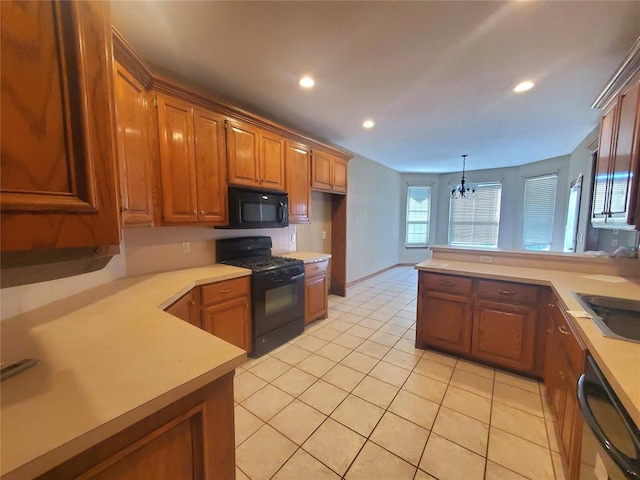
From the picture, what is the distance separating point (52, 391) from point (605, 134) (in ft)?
11.0

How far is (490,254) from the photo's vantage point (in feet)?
8.65

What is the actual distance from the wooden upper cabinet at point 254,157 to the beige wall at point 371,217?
1979 millimetres

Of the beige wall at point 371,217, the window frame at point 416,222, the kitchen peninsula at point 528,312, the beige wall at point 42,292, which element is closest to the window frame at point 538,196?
the window frame at point 416,222

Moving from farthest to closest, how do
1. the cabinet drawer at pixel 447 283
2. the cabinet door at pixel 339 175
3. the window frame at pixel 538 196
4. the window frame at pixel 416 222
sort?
the window frame at pixel 416 222 < the window frame at pixel 538 196 < the cabinet door at pixel 339 175 < the cabinet drawer at pixel 447 283

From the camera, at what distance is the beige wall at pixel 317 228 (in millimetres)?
3910

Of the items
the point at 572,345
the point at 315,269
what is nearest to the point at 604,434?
the point at 572,345

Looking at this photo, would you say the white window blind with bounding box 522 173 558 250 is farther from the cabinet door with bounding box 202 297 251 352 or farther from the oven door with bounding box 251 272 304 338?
the cabinet door with bounding box 202 297 251 352

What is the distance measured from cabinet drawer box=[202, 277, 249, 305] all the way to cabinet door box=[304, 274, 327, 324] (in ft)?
2.98

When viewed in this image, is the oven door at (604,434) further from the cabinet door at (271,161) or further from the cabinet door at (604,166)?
the cabinet door at (271,161)

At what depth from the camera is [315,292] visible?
326 cm

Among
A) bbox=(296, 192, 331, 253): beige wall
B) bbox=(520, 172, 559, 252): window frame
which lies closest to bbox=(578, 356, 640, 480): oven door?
bbox=(296, 192, 331, 253): beige wall

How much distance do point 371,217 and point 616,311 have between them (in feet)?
13.6

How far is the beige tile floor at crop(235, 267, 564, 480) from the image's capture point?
56.9 inches

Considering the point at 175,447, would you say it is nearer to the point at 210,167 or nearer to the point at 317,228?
the point at 210,167
